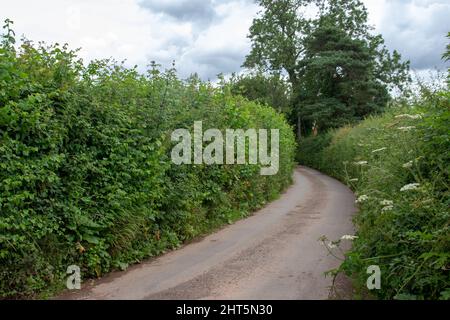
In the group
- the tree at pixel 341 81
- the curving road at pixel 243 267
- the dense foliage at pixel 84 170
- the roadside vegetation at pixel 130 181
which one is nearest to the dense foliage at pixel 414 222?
the roadside vegetation at pixel 130 181

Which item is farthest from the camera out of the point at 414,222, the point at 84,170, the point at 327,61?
the point at 327,61

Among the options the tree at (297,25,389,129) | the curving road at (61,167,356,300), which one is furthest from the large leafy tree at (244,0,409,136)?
the curving road at (61,167,356,300)

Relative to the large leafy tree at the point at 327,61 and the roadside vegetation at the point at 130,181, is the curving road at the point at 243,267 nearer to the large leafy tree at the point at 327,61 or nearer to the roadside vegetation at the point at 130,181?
the roadside vegetation at the point at 130,181

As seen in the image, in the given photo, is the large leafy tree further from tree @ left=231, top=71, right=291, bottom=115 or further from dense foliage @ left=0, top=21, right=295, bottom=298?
dense foliage @ left=0, top=21, right=295, bottom=298

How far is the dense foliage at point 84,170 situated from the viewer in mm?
5359

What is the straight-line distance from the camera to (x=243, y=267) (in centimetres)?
730

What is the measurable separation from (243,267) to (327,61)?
30.0 metres

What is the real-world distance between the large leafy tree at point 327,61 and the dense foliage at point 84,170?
27.9 meters

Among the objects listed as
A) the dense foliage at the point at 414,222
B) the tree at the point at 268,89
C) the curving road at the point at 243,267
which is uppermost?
the tree at the point at 268,89

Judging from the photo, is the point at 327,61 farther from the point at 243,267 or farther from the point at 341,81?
the point at 243,267

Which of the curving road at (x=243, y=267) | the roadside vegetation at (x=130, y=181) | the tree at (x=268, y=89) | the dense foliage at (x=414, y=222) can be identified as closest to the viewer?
the dense foliage at (x=414, y=222)

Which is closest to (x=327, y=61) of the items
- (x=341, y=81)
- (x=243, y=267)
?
(x=341, y=81)

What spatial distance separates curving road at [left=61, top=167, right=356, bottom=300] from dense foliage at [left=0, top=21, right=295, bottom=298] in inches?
18.9

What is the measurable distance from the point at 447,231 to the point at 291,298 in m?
2.33
